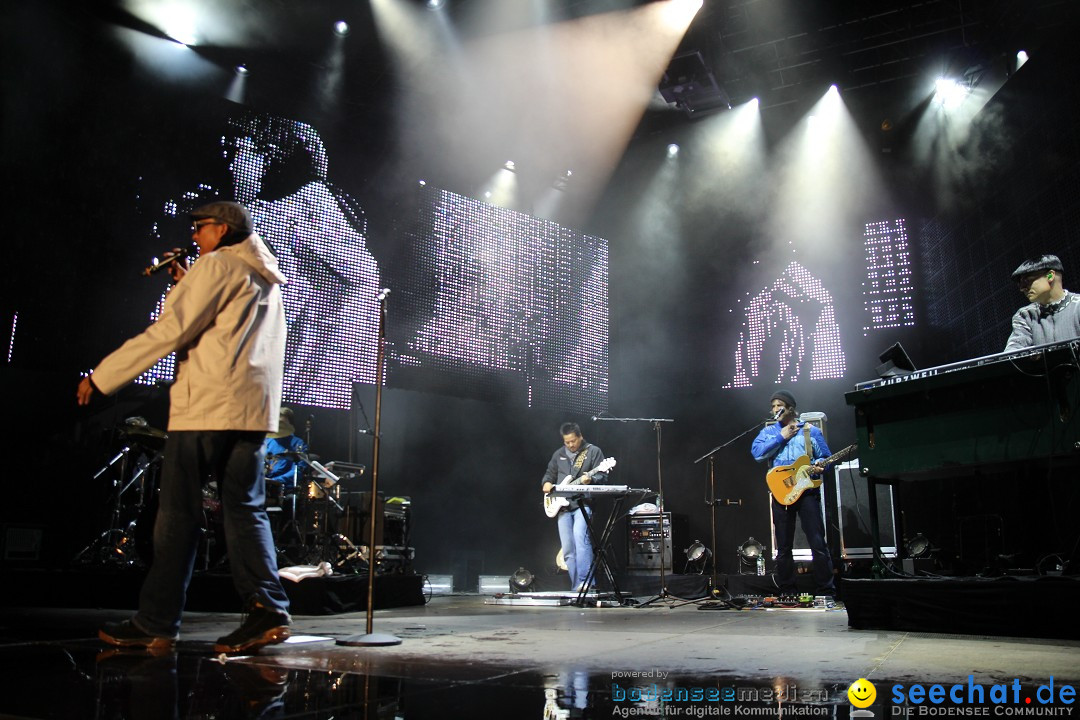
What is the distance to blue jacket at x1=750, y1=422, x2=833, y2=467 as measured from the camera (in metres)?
6.91

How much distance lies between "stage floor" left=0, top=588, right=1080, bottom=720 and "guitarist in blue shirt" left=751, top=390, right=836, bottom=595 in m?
2.83

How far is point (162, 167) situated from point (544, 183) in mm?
5974

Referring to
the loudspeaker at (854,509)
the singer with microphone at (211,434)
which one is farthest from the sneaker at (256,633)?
the loudspeaker at (854,509)

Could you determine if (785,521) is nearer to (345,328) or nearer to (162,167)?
(345,328)

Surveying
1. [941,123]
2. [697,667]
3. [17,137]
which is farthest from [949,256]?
[17,137]

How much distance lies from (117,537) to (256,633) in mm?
5359

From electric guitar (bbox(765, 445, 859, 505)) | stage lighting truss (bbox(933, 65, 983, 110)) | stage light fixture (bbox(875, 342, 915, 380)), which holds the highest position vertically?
stage lighting truss (bbox(933, 65, 983, 110))

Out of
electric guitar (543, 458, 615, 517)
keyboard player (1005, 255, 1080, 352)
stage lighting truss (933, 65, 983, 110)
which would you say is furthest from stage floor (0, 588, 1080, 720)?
stage lighting truss (933, 65, 983, 110)

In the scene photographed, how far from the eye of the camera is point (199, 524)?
110 inches

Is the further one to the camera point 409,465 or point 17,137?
point 409,465

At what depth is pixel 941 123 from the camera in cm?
1019

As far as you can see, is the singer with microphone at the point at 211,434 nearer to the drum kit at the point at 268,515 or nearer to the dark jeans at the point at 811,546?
the drum kit at the point at 268,515

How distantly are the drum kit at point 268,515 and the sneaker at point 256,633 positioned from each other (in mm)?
4160

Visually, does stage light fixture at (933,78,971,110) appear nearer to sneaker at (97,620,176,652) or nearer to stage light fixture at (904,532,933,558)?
stage light fixture at (904,532,933,558)
